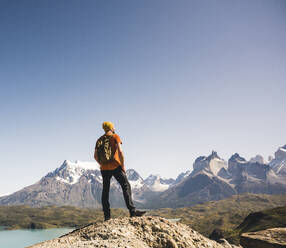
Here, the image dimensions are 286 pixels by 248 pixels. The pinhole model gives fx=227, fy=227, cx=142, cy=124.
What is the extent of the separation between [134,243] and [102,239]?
1.00 meters

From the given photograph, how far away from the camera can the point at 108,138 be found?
8141 millimetres

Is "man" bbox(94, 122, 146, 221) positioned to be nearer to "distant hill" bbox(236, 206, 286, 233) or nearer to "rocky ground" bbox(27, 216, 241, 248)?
"rocky ground" bbox(27, 216, 241, 248)

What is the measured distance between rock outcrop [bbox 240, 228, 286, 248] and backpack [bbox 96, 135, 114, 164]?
602 cm

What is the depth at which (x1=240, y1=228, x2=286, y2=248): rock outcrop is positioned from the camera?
307 inches

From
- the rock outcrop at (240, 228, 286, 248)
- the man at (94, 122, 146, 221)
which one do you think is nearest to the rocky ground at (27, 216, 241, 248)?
the man at (94, 122, 146, 221)

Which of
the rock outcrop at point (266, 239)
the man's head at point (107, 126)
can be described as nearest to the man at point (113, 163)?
the man's head at point (107, 126)

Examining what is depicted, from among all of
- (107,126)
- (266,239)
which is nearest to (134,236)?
(107,126)

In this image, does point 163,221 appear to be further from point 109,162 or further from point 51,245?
point 51,245

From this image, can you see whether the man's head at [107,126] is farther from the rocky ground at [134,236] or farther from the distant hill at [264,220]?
the distant hill at [264,220]

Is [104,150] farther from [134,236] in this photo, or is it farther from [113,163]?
[134,236]

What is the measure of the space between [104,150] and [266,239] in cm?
662

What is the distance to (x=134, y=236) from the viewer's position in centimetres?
657

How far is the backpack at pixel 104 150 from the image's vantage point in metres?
7.78

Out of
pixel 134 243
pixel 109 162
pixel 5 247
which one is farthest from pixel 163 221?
pixel 5 247
